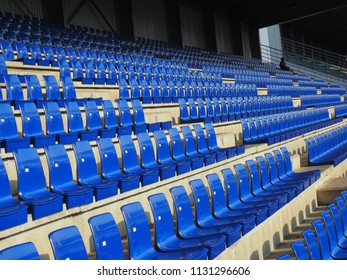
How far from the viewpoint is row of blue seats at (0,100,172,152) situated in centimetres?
220

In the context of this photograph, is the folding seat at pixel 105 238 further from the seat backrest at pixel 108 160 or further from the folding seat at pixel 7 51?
the folding seat at pixel 7 51

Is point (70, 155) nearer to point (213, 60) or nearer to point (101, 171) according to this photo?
point (101, 171)

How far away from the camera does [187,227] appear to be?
6.02 ft

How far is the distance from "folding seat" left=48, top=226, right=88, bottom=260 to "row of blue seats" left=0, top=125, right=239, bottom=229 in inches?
11.8

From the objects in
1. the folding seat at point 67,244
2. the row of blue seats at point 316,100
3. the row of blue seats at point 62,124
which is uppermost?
the row of blue seats at point 316,100

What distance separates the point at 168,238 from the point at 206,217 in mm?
343

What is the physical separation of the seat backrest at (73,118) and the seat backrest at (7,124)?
393 millimetres

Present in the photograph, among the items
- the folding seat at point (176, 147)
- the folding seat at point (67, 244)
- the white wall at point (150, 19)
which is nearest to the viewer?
the folding seat at point (67, 244)

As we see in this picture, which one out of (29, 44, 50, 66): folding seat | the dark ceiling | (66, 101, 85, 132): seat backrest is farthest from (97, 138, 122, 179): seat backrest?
the dark ceiling

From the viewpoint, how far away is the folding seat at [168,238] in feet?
5.15

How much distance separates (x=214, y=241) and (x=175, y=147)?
47.4 inches

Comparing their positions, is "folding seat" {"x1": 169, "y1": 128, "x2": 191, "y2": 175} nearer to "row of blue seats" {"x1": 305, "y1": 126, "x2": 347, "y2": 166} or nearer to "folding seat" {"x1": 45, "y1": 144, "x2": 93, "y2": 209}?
"folding seat" {"x1": 45, "y1": 144, "x2": 93, "y2": 209}

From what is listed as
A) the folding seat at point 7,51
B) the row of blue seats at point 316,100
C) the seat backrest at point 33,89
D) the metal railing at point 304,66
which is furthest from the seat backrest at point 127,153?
the metal railing at point 304,66

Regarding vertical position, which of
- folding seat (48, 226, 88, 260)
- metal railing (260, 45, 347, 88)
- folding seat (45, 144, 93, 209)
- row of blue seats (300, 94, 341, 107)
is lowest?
folding seat (48, 226, 88, 260)
